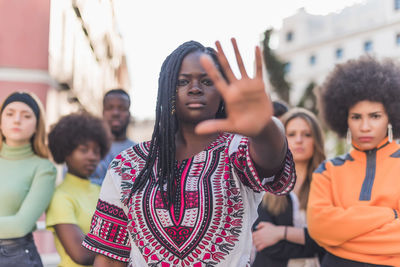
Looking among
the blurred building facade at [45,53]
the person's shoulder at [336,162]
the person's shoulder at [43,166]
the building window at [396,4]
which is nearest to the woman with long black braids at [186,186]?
the person's shoulder at [336,162]

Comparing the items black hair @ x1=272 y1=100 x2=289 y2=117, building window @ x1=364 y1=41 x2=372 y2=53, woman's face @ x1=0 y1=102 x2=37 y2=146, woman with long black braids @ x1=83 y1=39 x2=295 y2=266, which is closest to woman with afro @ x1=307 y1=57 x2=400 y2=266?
black hair @ x1=272 y1=100 x2=289 y2=117

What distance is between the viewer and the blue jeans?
2.73 m

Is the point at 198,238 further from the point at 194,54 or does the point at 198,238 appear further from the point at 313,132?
the point at 313,132

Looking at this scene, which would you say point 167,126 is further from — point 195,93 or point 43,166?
point 43,166

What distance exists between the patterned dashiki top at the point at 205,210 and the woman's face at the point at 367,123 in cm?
123

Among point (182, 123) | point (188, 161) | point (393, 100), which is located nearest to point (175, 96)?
point (182, 123)

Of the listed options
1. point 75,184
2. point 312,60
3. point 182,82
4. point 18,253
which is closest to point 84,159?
point 75,184

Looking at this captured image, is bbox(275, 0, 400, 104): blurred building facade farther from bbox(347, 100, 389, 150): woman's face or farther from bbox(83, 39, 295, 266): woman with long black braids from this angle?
bbox(83, 39, 295, 266): woman with long black braids

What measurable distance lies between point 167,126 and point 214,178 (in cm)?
31

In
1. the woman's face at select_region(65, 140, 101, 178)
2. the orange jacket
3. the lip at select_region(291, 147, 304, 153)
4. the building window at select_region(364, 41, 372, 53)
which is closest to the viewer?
the orange jacket

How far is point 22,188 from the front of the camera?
9.51 feet

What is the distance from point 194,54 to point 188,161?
45 cm

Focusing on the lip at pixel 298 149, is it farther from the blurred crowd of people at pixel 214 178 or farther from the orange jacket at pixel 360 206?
the orange jacket at pixel 360 206

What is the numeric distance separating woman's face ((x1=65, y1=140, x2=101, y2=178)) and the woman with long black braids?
1.34 m
